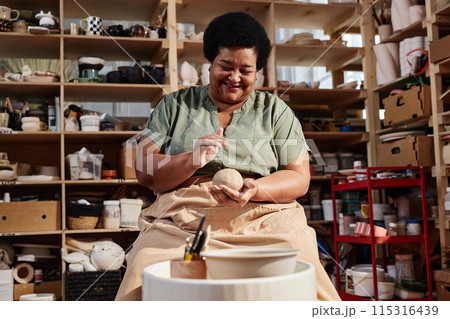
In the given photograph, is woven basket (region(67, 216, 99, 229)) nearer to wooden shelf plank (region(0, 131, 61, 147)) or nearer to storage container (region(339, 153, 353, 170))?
wooden shelf plank (region(0, 131, 61, 147))

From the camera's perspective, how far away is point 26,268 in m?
3.26

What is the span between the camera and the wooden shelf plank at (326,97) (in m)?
3.76

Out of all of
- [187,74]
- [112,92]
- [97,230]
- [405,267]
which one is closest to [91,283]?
[97,230]

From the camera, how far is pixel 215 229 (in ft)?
3.95

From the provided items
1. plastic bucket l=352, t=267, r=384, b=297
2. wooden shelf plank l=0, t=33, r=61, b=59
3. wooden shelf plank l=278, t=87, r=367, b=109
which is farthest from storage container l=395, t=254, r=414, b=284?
wooden shelf plank l=0, t=33, r=61, b=59

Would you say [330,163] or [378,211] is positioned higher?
[330,163]

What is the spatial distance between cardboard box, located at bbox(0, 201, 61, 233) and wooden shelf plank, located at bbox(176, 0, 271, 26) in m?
1.69

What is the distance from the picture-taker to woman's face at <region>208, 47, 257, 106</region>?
1330 mm

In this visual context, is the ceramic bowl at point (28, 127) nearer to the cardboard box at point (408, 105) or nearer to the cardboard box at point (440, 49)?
the cardboard box at point (408, 105)

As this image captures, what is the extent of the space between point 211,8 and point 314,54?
2.93 ft

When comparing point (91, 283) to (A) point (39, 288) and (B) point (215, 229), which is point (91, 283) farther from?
(B) point (215, 229)

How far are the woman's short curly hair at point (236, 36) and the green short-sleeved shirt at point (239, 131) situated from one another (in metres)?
0.13

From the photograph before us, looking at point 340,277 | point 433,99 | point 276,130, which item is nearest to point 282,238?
point 276,130

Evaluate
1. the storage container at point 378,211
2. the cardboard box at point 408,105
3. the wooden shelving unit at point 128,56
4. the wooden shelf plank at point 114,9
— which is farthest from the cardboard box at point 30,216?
the cardboard box at point 408,105
